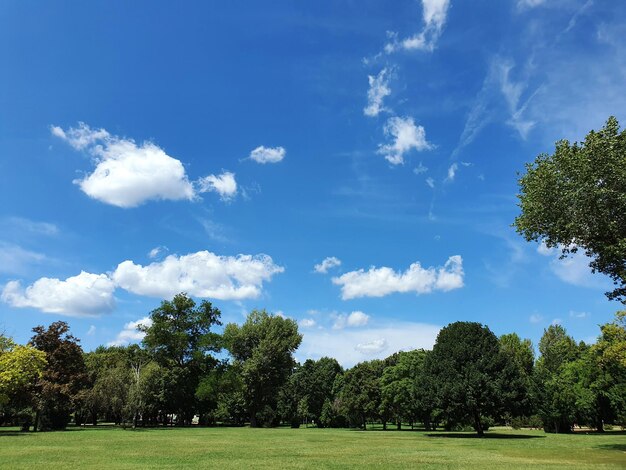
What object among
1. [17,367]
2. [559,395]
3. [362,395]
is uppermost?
[17,367]

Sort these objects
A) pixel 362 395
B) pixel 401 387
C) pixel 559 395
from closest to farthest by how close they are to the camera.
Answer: pixel 559 395 → pixel 401 387 → pixel 362 395

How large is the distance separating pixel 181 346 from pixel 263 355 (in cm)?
1605

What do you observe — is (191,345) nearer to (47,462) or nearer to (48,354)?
(48,354)

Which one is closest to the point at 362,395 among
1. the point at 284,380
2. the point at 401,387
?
the point at 401,387

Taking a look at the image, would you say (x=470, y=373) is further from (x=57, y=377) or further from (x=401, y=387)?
(x=57, y=377)

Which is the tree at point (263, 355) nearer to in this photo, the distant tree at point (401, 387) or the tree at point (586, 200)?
the distant tree at point (401, 387)

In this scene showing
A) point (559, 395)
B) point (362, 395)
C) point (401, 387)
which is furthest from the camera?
point (362, 395)

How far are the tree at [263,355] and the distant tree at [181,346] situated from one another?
17.8 ft

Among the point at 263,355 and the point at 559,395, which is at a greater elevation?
the point at 263,355

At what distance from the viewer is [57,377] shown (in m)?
64.1

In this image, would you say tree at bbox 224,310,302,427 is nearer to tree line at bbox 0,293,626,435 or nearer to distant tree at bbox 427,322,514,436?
tree line at bbox 0,293,626,435

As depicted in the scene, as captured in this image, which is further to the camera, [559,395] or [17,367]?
[559,395]

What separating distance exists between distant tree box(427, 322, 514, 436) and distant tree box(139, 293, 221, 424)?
1778 inches

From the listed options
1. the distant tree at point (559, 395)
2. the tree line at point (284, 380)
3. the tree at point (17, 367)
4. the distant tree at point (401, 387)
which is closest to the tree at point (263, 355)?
the tree line at point (284, 380)
